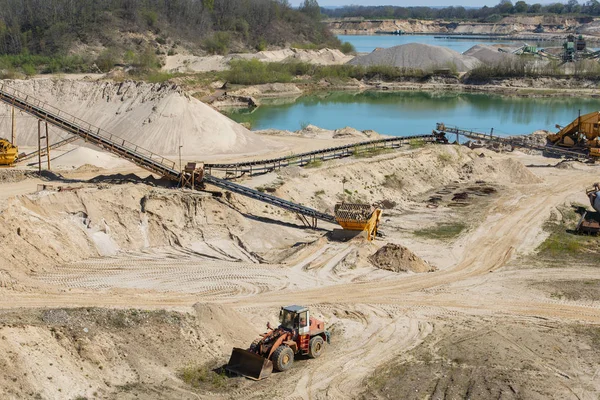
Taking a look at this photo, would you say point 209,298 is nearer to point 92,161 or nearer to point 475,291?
point 475,291

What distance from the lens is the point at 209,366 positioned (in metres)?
19.8

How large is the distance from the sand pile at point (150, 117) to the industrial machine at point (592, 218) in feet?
65.6

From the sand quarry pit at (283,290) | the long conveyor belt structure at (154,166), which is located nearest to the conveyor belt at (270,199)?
the long conveyor belt structure at (154,166)

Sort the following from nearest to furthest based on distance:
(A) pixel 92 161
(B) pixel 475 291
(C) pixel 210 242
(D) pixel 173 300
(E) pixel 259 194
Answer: (D) pixel 173 300 < (B) pixel 475 291 < (C) pixel 210 242 < (E) pixel 259 194 < (A) pixel 92 161

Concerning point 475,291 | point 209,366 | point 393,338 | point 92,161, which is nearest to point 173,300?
point 209,366

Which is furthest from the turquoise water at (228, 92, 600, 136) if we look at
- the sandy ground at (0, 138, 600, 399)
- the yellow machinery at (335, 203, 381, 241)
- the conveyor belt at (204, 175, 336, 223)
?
the yellow machinery at (335, 203, 381, 241)

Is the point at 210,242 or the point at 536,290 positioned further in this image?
the point at 210,242

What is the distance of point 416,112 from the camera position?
8356cm

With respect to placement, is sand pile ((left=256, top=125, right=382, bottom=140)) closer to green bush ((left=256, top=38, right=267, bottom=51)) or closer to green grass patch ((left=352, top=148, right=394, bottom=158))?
green grass patch ((left=352, top=148, right=394, bottom=158))

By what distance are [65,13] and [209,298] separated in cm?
10347

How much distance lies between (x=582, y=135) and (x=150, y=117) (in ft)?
101

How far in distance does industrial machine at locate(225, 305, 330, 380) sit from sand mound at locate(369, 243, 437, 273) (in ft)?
31.6

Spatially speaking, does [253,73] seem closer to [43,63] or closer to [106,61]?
[106,61]

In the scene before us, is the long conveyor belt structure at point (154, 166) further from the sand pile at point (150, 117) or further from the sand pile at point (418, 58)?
the sand pile at point (418, 58)
